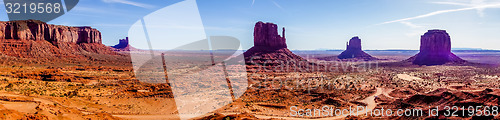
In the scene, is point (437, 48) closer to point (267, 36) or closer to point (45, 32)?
point (267, 36)

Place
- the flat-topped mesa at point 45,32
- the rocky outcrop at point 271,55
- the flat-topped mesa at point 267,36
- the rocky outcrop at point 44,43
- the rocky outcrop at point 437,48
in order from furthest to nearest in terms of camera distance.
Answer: the rocky outcrop at point 437,48, the flat-topped mesa at point 267,36, the flat-topped mesa at point 45,32, the rocky outcrop at point 44,43, the rocky outcrop at point 271,55

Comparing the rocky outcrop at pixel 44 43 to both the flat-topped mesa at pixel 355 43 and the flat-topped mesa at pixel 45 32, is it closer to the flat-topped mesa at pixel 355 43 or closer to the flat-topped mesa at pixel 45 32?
the flat-topped mesa at pixel 45 32

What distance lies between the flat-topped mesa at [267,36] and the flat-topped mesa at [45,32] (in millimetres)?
76733

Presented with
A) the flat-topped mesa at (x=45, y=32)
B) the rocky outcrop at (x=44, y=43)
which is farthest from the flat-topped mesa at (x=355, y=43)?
the flat-topped mesa at (x=45, y=32)

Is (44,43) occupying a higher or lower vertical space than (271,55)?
higher

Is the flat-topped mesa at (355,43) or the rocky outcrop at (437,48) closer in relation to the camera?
the rocky outcrop at (437,48)

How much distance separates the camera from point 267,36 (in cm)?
8094

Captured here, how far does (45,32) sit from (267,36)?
82.1 m

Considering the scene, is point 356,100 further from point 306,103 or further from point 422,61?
point 422,61

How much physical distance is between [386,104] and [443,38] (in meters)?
86.6

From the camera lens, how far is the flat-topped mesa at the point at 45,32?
76625 mm

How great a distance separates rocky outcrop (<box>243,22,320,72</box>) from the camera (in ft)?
215

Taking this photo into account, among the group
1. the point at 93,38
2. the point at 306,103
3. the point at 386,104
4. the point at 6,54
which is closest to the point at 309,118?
the point at 306,103

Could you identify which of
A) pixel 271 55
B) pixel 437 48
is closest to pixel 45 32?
pixel 271 55
